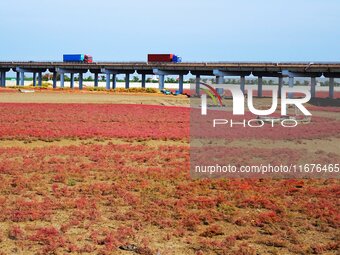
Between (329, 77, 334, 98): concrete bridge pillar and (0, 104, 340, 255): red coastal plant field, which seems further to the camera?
(329, 77, 334, 98): concrete bridge pillar

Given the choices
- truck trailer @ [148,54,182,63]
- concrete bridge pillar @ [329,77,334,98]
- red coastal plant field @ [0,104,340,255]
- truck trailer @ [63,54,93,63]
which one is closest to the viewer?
red coastal plant field @ [0,104,340,255]

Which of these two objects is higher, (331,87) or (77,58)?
(77,58)

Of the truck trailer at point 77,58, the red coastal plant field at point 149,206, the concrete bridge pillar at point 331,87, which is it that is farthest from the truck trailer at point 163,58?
the red coastal plant field at point 149,206

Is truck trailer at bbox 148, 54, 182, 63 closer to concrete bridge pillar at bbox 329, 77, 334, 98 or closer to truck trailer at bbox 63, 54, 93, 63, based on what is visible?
truck trailer at bbox 63, 54, 93, 63

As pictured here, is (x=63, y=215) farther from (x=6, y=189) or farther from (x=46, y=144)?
(x=46, y=144)

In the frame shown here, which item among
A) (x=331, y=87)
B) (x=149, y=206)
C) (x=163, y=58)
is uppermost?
(x=163, y=58)

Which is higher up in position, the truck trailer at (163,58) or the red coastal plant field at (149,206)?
the truck trailer at (163,58)

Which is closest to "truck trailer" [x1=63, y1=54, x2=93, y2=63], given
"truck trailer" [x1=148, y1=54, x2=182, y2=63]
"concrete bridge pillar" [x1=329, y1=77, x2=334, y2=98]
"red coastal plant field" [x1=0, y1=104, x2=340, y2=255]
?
"truck trailer" [x1=148, y1=54, x2=182, y2=63]

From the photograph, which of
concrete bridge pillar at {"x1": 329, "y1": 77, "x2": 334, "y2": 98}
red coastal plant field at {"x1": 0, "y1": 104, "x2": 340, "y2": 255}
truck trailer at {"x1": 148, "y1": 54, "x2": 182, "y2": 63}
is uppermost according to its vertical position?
truck trailer at {"x1": 148, "y1": 54, "x2": 182, "y2": 63}

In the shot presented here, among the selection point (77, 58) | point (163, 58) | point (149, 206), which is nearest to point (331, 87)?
point (163, 58)

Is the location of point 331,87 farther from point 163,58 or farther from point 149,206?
point 149,206

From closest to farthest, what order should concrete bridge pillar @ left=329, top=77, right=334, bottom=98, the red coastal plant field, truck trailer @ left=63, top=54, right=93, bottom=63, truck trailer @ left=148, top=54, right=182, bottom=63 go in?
1. the red coastal plant field
2. concrete bridge pillar @ left=329, top=77, right=334, bottom=98
3. truck trailer @ left=148, top=54, right=182, bottom=63
4. truck trailer @ left=63, top=54, right=93, bottom=63

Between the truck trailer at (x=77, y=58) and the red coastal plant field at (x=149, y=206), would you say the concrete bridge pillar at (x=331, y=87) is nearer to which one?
the red coastal plant field at (x=149, y=206)

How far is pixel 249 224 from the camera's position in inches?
506
